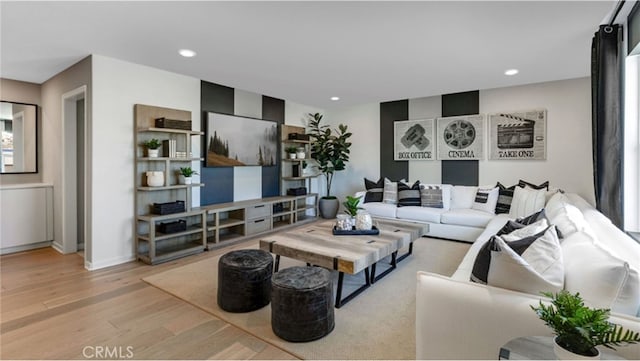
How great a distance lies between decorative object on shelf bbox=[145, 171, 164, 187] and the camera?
375 cm

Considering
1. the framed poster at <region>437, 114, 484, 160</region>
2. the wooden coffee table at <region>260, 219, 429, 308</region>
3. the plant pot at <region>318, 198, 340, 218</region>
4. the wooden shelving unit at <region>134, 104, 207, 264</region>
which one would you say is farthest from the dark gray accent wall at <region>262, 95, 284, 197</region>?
the framed poster at <region>437, 114, 484, 160</region>

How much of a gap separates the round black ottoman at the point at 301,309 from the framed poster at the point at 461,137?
417 cm

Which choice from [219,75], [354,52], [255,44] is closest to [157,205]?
[219,75]

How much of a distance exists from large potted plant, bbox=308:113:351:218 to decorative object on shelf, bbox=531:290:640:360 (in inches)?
210

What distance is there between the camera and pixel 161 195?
4074 millimetres

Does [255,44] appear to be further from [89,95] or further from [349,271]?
[349,271]

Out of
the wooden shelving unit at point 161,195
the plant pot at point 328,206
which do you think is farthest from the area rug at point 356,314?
the plant pot at point 328,206

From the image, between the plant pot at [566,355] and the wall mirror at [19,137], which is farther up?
the wall mirror at [19,137]

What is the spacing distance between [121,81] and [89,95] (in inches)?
14.5

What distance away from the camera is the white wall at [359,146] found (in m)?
6.40

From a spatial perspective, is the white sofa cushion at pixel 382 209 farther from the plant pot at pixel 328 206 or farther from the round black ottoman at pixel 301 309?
the round black ottoman at pixel 301 309

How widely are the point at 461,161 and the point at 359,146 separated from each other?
6.80 feet

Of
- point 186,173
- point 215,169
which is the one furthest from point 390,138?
point 186,173

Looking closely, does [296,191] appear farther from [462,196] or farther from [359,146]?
[462,196]
